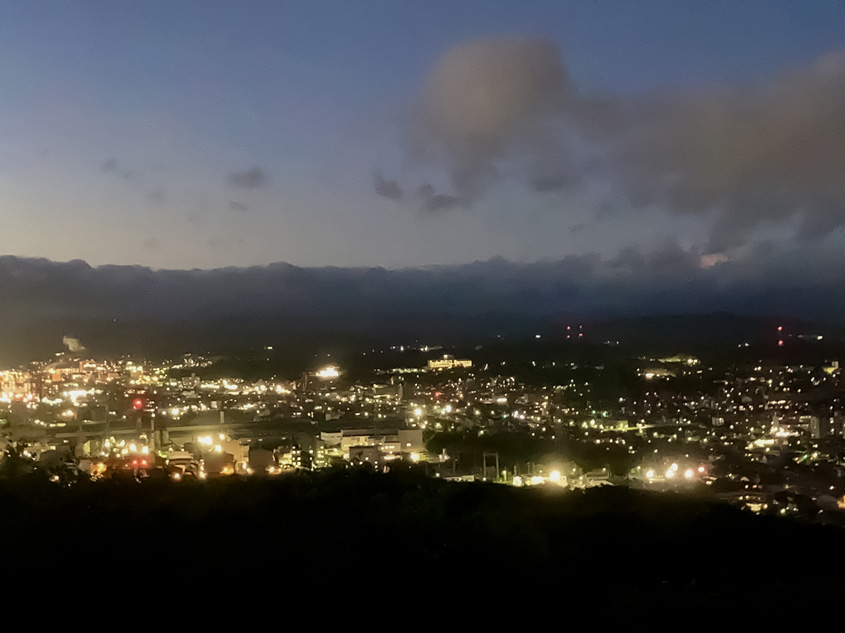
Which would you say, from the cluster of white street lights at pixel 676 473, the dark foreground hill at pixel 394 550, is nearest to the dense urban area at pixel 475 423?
the cluster of white street lights at pixel 676 473

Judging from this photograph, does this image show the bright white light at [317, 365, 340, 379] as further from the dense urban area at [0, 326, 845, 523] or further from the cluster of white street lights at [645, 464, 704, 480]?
the cluster of white street lights at [645, 464, 704, 480]

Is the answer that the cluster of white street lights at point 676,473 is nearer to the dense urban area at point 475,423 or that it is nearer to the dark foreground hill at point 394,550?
the dense urban area at point 475,423

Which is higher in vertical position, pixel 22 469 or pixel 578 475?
pixel 22 469

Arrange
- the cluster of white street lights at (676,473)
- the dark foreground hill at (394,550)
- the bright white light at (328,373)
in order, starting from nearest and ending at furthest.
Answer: the dark foreground hill at (394,550), the cluster of white street lights at (676,473), the bright white light at (328,373)

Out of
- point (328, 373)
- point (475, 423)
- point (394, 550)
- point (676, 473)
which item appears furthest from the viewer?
point (328, 373)

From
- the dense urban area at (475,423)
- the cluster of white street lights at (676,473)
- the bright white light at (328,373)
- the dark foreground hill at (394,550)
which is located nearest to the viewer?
the dark foreground hill at (394,550)

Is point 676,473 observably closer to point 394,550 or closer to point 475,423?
point 475,423

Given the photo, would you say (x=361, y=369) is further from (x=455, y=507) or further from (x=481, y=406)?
(x=455, y=507)

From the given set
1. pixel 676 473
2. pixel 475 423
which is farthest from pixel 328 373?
pixel 676 473

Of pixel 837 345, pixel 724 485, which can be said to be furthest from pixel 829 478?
pixel 837 345
